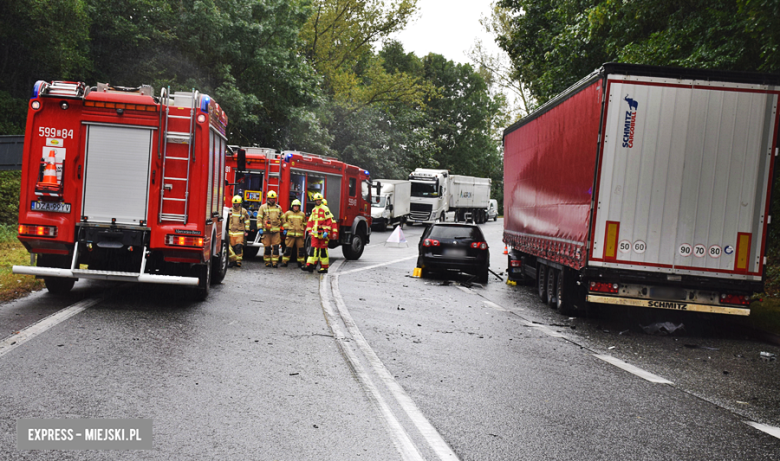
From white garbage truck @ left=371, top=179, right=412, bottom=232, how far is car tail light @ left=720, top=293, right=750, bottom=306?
26483 millimetres

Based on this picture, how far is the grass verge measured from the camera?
10609mm

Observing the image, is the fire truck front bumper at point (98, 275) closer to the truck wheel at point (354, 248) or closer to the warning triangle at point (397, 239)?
the truck wheel at point (354, 248)

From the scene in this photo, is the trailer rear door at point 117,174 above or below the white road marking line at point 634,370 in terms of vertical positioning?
above

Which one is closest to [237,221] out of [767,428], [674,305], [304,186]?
[304,186]

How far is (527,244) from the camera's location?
14852 mm

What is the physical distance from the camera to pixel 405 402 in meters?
5.75

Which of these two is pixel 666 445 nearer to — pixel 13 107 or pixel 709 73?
pixel 709 73

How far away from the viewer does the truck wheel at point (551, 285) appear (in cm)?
1279

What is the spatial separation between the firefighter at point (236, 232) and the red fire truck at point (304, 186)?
0.73m

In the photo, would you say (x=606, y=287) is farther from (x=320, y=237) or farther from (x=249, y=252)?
(x=249, y=252)

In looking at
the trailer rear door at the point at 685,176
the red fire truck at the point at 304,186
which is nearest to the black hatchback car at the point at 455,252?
the red fire truck at the point at 304,186

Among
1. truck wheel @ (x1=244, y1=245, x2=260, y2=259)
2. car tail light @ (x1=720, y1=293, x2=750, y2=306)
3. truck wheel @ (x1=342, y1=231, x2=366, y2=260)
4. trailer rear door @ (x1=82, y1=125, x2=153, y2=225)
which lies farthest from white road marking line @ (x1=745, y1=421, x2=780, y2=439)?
truck wheel @ (x1=342, y1=231, x2=366, y2=260)

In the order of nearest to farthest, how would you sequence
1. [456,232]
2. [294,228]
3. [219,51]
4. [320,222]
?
1. [320,222]
2. [456,232]
3. [294,228]
4. [219,51]

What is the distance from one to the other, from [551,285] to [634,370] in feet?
18.1
